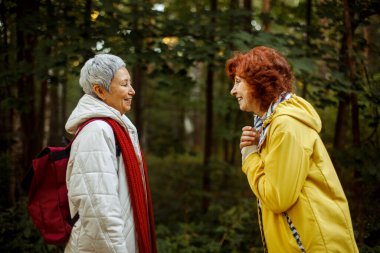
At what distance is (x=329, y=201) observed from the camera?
1.96 metres

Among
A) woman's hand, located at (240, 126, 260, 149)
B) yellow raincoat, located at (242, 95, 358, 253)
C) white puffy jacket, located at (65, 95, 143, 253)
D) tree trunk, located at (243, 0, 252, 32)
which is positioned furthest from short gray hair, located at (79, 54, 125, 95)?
tree trunk, located at (243, 0, 252, 32)

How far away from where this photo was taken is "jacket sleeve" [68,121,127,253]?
2.10 metres

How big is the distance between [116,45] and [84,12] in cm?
72

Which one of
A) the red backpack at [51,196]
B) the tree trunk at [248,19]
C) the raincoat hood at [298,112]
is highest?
the tree trunk at [248,19]

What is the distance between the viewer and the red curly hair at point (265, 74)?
6.97 feet

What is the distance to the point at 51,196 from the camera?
2.40m

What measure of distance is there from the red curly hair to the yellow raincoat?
0.15 m

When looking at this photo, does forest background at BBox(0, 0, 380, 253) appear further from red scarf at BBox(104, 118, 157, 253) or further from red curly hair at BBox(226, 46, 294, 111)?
red scarf at BBox(104, 118, 157, 253)

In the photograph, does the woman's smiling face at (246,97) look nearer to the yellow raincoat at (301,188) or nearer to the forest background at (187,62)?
the yellow raincoat at (301,188)

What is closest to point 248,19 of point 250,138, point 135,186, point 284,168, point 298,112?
point 250,138

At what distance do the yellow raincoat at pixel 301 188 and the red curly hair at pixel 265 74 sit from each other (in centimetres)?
15

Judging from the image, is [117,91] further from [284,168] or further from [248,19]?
[248,19]

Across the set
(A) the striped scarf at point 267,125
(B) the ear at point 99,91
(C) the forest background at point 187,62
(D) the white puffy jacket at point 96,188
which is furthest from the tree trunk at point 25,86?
(A) the striped scarf at point 267,125

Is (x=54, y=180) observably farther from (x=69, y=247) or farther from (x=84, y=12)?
(x=84, y=12)
